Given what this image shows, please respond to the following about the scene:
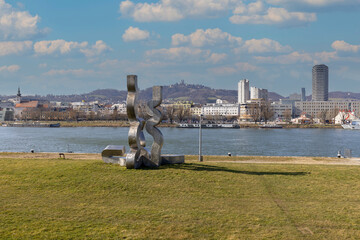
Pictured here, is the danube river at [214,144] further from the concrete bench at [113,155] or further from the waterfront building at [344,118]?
the waterfront building at [344,118]

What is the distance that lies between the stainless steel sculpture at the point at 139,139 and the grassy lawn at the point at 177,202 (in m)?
0.78

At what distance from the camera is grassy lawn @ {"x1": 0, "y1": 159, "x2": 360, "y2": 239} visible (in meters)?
10.1

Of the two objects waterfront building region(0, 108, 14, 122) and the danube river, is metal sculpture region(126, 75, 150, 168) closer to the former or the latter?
the danube river

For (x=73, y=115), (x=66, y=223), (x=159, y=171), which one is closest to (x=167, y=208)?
(x=66, y=223)

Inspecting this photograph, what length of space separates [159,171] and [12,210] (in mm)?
6442

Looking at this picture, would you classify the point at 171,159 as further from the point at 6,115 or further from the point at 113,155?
the point at 6,115

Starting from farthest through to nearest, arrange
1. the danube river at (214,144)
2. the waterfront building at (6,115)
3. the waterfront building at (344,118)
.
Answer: the waterfront building at (6,115)
the waterfront building at (344,118)
the danube river at (214,144)

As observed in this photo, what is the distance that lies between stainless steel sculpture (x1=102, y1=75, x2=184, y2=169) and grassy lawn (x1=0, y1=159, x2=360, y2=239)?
2.57 ft

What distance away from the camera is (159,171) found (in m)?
16.6

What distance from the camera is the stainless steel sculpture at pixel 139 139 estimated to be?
57.1 ft

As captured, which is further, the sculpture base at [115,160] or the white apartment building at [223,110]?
the white apartment building at [223,110]

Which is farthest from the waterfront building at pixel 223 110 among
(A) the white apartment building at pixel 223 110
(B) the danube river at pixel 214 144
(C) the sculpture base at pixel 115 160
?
(C) the sculpture base at pixel 115 160

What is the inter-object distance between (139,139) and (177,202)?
19.0 ft

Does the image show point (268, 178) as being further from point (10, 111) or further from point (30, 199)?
point (10, 111)
